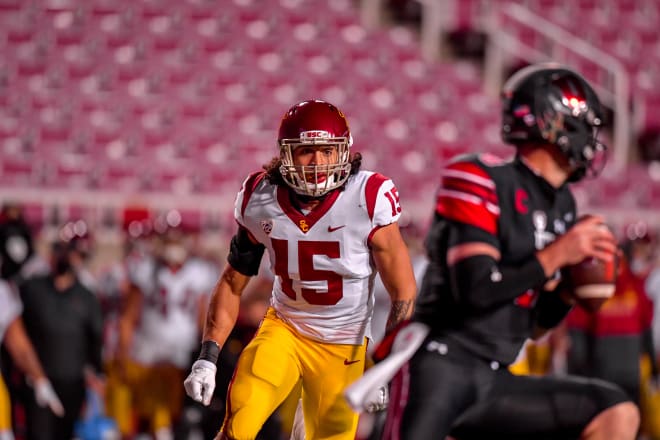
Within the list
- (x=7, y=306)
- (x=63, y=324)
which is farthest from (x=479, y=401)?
(x=63, y=324)

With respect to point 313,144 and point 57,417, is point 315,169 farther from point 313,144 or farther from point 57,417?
point 57,417

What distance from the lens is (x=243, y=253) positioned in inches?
161

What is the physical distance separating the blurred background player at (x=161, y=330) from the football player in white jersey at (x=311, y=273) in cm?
400

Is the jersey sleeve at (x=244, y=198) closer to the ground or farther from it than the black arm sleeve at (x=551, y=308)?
farther from it

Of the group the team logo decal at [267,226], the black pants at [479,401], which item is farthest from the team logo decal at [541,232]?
the team logo decal at [267,226]

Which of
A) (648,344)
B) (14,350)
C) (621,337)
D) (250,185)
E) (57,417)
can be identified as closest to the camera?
(250,185)

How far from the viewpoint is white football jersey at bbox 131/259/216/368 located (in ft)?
26.5

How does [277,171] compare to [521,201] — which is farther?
[277,171]

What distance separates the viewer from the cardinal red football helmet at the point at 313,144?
386 cm

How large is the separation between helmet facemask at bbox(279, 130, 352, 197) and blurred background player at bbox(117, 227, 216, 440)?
427cm

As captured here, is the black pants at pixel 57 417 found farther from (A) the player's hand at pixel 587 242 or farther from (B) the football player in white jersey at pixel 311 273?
(A) the player's hand at pixel 587 242

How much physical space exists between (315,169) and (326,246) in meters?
Result: 0.27

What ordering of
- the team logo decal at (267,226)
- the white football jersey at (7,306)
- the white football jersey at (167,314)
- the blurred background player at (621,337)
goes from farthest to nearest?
the white football jersey at (167,314) → the blurred background player at (621,337) → the white football jersey at (7,306) → the team logo decal at (267,226)

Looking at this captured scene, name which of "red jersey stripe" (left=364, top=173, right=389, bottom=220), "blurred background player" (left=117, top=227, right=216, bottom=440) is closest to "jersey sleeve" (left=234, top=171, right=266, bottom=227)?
"red jersey stripe" (left=364, top=173, right=389, bottom=220)
